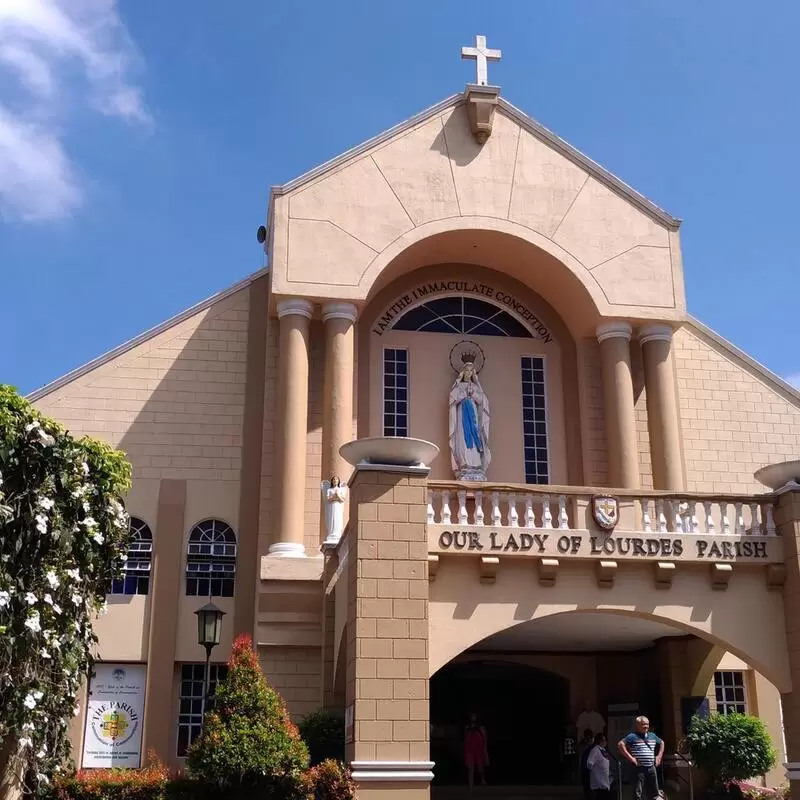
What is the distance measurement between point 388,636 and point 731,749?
5897 millimetres

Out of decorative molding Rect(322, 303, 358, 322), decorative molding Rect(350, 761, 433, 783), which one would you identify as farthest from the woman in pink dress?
decorative molding Rect(322, 303, 358, 322)

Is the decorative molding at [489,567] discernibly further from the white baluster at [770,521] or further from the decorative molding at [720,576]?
the white baluster at [770,521]

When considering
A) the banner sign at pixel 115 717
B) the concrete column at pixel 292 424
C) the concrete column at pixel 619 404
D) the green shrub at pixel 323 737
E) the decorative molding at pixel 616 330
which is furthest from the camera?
the decorative molding at pixel 616 330

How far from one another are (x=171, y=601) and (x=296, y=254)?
Result: 6570mm

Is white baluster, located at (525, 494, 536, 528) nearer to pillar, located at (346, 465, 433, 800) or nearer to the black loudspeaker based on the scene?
pillar, located at (346, 465, 433, 800)

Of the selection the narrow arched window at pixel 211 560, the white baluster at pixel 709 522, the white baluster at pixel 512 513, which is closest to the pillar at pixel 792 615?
the white baluster at pixel 709 522

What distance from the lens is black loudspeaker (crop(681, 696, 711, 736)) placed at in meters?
17.7

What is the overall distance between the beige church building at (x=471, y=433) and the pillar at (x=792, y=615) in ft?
0.18

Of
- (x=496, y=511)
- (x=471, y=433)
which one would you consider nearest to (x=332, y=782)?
(x=496, y=511)

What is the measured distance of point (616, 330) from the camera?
20.1m

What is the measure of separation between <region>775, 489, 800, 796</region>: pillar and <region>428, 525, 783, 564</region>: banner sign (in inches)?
8.2

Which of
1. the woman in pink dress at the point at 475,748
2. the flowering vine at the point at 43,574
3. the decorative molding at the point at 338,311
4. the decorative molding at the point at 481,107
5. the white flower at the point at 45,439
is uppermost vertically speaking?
the decorative molding at the point at 481,107

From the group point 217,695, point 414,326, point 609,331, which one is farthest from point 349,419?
point 217,695

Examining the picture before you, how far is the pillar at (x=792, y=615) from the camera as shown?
1406cm
